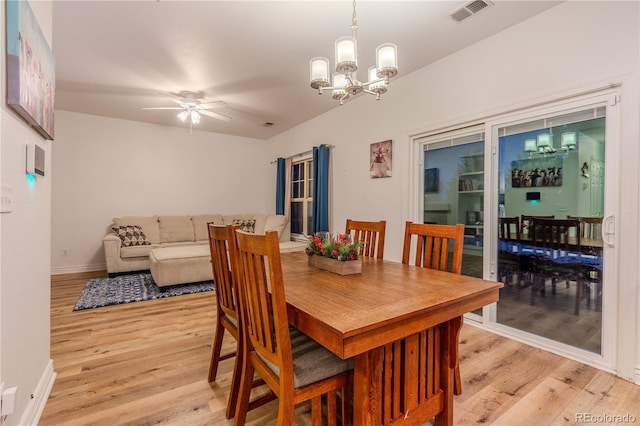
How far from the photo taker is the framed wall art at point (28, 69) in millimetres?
1187

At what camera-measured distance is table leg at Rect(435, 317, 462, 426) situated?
57.4 inches

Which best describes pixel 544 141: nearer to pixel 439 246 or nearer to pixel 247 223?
pixel 439 246

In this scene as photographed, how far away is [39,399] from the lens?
5.30 ft

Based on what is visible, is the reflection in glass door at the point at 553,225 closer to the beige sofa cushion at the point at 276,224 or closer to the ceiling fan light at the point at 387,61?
the ceiling fan light at the point at 387,61

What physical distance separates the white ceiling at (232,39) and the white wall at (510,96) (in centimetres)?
19

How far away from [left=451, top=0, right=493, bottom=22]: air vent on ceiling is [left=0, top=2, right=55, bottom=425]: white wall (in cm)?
271

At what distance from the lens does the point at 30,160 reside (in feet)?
4.72

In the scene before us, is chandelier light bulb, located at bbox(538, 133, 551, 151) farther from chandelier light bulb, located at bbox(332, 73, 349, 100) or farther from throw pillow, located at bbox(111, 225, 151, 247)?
throw pillow, located at bbox(111, 225, 151, 247)

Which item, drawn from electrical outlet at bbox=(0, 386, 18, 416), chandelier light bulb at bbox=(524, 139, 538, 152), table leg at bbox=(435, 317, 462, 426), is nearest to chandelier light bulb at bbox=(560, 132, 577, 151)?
chandelier light bulb at bbox=(524, 139, 538, 152)

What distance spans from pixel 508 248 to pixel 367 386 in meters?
2.20

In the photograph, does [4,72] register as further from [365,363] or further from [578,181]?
[578,181]

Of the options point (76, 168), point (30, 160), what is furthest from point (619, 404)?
point (76, 168)

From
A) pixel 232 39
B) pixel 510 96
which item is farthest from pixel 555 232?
pixel 232 39

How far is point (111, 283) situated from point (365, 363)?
441 centimetres
